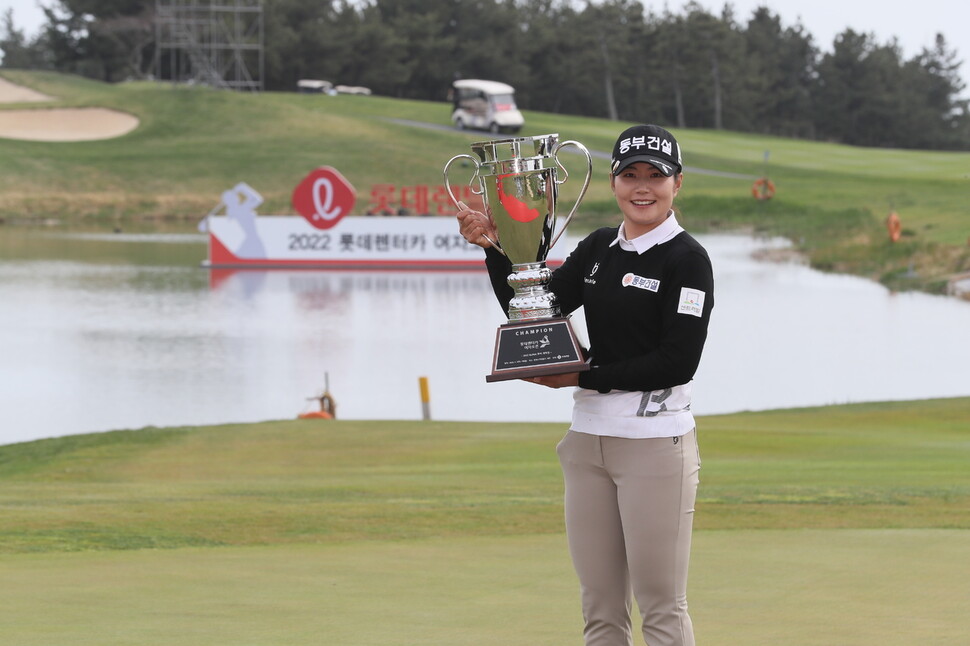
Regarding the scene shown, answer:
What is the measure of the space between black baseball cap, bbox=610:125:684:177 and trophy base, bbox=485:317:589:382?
0.44 m

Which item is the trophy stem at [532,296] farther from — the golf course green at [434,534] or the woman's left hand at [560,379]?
the golf course green at [434,534]

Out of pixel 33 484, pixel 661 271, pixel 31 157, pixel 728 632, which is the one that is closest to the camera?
pixel 661 271

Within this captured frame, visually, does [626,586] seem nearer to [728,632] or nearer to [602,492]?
[602,492]

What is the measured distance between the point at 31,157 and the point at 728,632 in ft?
197

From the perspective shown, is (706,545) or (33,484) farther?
(33,484)

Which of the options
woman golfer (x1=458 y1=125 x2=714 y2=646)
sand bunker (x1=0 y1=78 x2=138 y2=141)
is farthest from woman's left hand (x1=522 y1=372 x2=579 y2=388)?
sand bunker (x1=0 y1=78 x2=138 y2=141)

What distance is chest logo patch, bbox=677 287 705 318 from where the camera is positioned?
3.48 metres

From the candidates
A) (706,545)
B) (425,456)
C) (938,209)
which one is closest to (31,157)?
(938,209)

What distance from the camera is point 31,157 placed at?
60.4 m

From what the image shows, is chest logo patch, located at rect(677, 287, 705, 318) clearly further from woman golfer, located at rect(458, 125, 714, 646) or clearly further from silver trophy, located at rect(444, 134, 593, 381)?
silver trophy, located at rect(444, 134, 593, 381)

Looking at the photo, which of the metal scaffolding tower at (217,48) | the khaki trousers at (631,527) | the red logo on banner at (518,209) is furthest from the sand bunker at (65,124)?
the khaki trousers at (631,527)

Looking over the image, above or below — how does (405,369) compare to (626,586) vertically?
below

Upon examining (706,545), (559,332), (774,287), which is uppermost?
(559,332)

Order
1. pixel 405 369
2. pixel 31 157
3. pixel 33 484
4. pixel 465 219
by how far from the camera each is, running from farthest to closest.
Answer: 1. pixel 31 157
2. pixel 405 369
3. pixel 33 484
4. pixel 465 219
